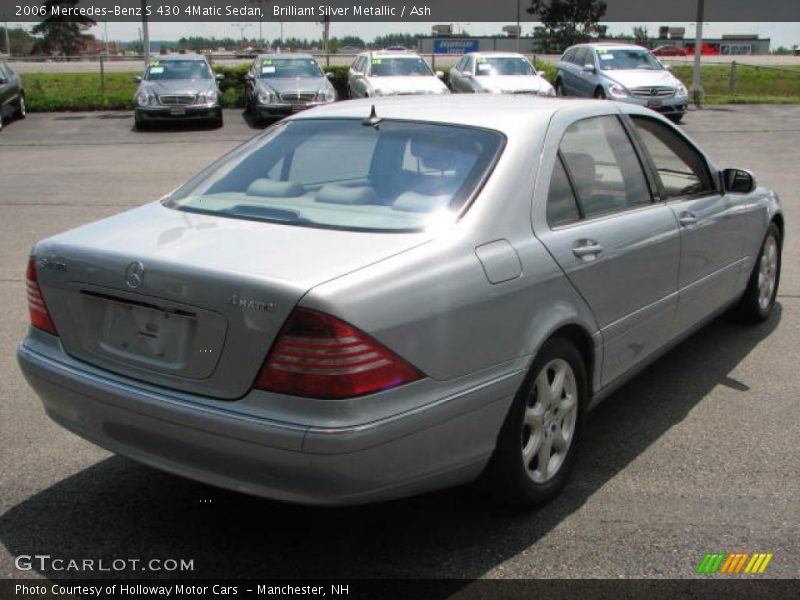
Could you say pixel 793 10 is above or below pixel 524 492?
above

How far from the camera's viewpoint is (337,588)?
3.08m

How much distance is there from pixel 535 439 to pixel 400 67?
19.1m

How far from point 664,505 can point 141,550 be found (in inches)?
79.2

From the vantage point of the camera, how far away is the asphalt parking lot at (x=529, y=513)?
3242 mm

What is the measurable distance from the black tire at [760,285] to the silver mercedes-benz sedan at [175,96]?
52.7 feet

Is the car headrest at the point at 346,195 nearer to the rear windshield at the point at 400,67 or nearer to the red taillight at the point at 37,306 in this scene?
the red taillight at the point at 37,306

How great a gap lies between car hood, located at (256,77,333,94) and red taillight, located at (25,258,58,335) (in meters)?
17.2

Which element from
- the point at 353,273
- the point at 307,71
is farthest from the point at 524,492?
the point at 307,71

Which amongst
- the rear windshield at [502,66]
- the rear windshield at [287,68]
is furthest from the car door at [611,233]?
the rear windshield at [502,66]

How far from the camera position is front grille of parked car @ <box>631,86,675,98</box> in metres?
20.2

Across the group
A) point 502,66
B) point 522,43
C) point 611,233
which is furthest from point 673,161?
point 522,43

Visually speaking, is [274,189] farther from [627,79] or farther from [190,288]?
[627,79]

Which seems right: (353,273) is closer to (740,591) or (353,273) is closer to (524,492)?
(524,492)

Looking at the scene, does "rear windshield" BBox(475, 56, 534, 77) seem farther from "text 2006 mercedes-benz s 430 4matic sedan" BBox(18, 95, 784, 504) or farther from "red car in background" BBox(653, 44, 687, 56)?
"red car in background" BBox(653, 44, 687, 56)
